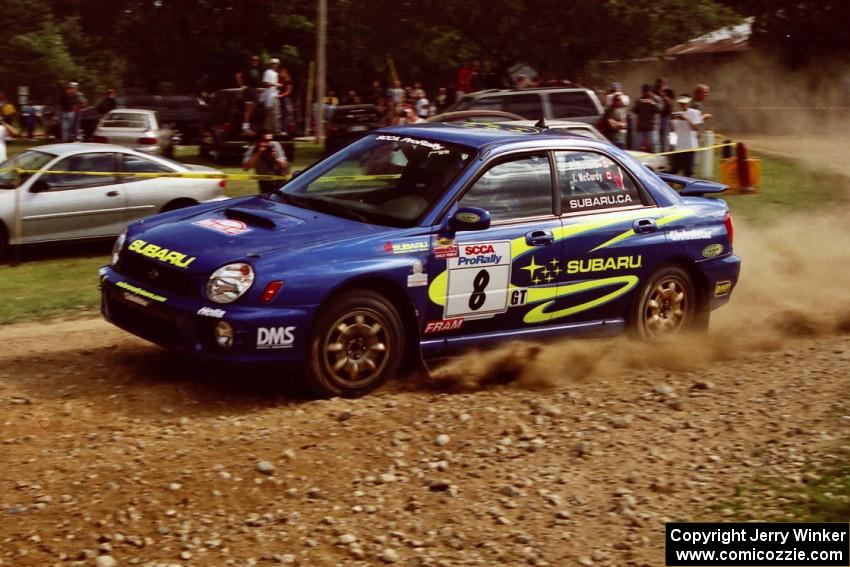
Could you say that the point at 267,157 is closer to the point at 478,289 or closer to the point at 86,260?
the point at 86,260

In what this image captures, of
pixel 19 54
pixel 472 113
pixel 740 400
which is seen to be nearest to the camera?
pixel 740 400

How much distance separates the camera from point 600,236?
307 inches

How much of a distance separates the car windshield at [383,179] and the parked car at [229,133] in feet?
48.1

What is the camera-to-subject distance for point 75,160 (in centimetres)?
1305

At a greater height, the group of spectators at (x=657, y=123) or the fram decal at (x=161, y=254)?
the group of spectators at (x=657, y=123)

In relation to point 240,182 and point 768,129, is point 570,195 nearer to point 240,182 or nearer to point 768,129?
point 240,182

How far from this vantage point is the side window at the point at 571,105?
20156 mm

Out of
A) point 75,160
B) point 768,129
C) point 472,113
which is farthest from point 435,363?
point 768,129

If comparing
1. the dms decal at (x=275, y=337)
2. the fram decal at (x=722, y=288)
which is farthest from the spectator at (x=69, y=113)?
the dms decal at (x=275, y=337)

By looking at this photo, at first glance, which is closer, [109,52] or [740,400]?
[740,400]

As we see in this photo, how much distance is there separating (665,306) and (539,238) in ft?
4.74

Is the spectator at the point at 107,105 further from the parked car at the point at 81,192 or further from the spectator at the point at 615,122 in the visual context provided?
the parked car at the point at 81,192

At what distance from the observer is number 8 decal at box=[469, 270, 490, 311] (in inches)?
284

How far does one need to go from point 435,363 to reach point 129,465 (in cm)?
276
